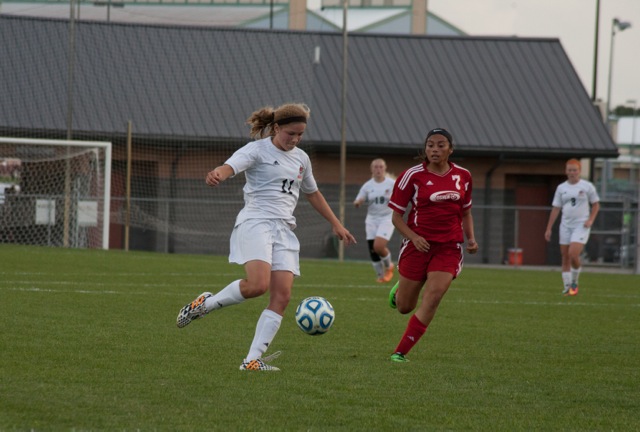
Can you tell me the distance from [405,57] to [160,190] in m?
9.78

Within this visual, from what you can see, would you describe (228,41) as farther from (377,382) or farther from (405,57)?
(377,382)

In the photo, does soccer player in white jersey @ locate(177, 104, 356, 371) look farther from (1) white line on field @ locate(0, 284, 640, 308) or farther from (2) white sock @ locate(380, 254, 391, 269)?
(2) white sock @ locate(380, 254, 391, 269)

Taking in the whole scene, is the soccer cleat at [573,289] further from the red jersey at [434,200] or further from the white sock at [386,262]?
the red jersey at [434,200]

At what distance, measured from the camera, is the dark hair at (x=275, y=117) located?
25.9ft

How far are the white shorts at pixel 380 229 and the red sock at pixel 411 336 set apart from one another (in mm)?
10411

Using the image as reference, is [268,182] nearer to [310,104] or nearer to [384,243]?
[384,243]

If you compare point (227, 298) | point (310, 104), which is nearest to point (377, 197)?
point (227, 298)

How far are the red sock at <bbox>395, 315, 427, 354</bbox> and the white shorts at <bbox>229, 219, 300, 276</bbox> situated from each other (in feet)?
3.76

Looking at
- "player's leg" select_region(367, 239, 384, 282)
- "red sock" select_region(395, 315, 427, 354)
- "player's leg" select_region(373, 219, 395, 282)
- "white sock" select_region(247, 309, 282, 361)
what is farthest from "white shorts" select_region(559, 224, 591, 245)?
"white sock" select_region(247, 309, 282, 361)

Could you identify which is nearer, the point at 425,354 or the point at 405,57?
the point at 425,354

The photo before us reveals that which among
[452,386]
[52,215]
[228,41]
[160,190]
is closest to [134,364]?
[452,386]

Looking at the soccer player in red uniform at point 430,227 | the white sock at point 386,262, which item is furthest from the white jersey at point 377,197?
the soccer player in red uniform at point 430,227

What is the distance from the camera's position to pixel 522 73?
3647 centimetres

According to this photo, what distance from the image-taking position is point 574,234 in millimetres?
18016
